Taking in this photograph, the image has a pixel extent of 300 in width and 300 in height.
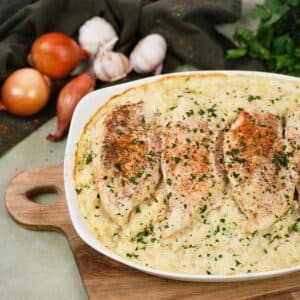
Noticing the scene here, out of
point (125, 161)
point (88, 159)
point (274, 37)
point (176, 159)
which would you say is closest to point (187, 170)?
point (176, 159)

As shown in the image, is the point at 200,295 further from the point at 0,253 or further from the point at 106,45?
the point at 106,45

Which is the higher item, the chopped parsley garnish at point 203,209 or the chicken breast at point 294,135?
the chicken breast at point 294,135

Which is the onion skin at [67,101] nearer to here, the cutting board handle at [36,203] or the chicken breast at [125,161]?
the cutting board handle at [36,203]

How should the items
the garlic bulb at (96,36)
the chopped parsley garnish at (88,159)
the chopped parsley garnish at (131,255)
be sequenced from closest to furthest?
the chopped parsley garnish at (131,255), the chopped parsley garnish at (88,159), the garlic bulb at (96,36)

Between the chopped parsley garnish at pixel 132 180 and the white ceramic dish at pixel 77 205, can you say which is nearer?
the white ceramic dish at pixel 77 205

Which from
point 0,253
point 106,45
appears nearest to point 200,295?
point 0,253

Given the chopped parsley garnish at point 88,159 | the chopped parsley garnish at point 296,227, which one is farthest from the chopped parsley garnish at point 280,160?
the chopped parsley garnish at point 88,159

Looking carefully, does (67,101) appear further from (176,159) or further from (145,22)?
(176,159)
